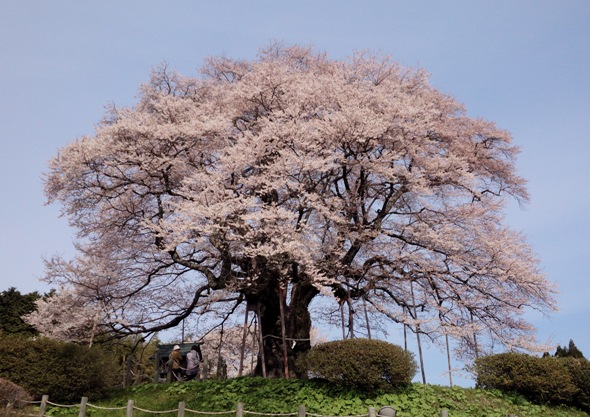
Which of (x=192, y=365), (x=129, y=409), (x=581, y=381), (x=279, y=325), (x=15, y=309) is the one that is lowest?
(x=129, y=409)

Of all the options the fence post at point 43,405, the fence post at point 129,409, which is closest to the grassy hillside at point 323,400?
the fence post at point 43,405

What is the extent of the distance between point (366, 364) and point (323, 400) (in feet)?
4.75

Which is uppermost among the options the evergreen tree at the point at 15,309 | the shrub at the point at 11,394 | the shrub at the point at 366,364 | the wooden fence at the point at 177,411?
the evergreen tree at the point at 15,309

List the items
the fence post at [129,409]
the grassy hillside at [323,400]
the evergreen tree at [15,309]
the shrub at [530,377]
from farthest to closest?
the evergreen tree at [15,309], the shrub at [530,377], the fence post at [129,409], the grassy hillside at [323,400]

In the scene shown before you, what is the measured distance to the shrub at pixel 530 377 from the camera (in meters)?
15.1

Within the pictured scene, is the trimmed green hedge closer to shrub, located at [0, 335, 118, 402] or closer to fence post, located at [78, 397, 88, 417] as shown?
fence post, located at [78, 397, 88, 417]

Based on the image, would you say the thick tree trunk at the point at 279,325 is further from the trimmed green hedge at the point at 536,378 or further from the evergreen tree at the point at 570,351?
the evergreen tree at the point at 570,351

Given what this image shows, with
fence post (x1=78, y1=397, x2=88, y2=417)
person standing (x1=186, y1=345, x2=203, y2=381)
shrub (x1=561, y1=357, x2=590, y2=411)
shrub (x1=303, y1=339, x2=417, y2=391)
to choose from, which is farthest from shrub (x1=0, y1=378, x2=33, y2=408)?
shrub (x1=561, y1=357, x2=590, y2=411)

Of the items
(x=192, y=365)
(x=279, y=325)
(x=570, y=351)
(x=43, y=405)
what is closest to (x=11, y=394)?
(x=43, y=405)

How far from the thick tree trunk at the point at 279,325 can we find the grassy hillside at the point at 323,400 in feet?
5.50

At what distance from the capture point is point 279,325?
17719mm

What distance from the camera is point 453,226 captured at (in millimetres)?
17703

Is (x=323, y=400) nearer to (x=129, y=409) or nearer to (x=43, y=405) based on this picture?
(x=129, y=409)

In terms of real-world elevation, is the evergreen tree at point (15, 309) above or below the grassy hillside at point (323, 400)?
above
